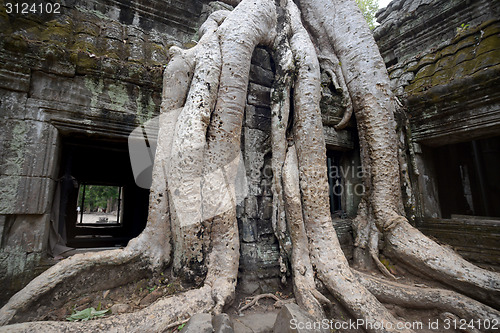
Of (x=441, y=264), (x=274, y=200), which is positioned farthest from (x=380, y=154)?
(x=274, y=200)

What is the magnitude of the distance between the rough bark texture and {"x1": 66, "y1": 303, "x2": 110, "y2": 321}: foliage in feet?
0.54

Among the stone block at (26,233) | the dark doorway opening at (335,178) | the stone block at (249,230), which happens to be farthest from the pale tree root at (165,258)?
the dark doorway opening at (335,178)

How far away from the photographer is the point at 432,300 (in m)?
1.72

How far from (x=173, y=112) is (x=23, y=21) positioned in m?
1.62

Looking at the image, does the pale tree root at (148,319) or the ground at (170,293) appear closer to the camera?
the pale tree root at (148,319)

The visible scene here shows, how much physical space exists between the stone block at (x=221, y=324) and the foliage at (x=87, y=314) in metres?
0.70

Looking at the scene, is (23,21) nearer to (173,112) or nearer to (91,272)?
(173,112)

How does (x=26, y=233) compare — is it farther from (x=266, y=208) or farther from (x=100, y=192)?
(x=100, y=192)

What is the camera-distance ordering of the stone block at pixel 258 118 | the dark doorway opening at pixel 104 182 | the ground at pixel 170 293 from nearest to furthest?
the ground at pixel 170 293 < the stone block at pixel 258 118 < the dark doorway opening at pixel 104 182

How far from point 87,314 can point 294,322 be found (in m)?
1.25

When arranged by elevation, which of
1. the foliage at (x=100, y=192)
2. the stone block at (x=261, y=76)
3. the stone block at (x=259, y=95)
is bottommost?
the foliage at (x=100, y=192)

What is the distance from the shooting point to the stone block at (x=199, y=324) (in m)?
1.32

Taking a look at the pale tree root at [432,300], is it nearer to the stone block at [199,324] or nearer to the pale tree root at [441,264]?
the pale tree root at [441,264]

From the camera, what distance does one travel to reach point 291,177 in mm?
2201
